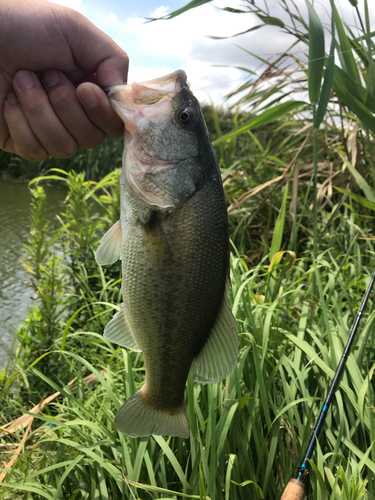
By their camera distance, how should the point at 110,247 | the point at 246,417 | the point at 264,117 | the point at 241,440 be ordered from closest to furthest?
the point at 110,247
the point at 241,440
the point at 246,417
the point at 264,117

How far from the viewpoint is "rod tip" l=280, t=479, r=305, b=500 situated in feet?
5.12

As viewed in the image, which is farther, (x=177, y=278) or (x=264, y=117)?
(x=264, y=117)

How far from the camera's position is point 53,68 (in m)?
1.56

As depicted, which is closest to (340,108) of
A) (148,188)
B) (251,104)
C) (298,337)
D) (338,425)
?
(251,104)

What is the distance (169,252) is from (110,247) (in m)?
0.24

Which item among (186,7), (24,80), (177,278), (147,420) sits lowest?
(147,420)

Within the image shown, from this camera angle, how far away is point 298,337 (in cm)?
225

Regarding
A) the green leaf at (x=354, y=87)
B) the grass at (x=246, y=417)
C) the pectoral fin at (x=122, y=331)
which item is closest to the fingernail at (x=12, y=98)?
the pectoral fin at (x=122, y=331)

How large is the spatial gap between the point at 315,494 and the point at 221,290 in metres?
1.13

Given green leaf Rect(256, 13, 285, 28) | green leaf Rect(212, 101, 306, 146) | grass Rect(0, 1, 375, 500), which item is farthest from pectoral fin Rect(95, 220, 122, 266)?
green leaf Rect(256, 13, 285, 28)

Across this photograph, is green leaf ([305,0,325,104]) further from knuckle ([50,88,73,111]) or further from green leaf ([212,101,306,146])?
knuckle ([50,88,73,111])

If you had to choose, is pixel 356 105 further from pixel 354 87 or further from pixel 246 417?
pixel 246 417

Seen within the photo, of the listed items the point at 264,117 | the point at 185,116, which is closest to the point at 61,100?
the point at 185,116

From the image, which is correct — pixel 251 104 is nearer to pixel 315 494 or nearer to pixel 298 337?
pixel 298 337
